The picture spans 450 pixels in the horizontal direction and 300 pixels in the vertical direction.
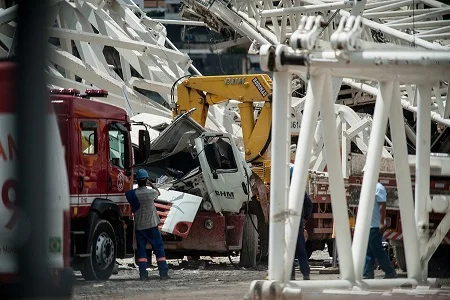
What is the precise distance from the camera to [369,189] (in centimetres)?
1247

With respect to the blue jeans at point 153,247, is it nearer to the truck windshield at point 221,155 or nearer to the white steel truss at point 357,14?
the truck windshield at point 221,155

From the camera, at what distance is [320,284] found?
12148mm

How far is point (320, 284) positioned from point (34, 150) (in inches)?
294

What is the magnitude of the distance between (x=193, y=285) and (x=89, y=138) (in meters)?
2.59

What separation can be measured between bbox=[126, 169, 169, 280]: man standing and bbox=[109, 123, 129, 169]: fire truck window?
1.22ft

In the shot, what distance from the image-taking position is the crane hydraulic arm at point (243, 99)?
23.9m

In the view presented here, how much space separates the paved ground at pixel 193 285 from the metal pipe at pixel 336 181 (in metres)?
0.40

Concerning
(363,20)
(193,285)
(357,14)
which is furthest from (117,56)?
(193,285)

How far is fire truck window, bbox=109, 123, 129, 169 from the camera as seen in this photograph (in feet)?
61.8

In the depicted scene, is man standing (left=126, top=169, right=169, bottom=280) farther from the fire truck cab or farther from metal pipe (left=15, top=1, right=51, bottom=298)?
metal pipe (left=15, top=1, right=51, bottom=298)

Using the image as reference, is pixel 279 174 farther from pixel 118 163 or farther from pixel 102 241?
pixel 118 163

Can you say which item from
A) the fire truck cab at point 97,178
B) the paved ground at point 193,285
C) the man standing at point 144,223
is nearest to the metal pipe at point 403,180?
the paved ground at point 193,285

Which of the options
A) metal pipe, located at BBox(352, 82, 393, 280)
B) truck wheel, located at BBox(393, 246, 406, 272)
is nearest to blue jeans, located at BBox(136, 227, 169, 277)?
truck wheel, located at BBox(393, 246, 406, 272)

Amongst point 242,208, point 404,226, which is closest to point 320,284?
point 404,226
